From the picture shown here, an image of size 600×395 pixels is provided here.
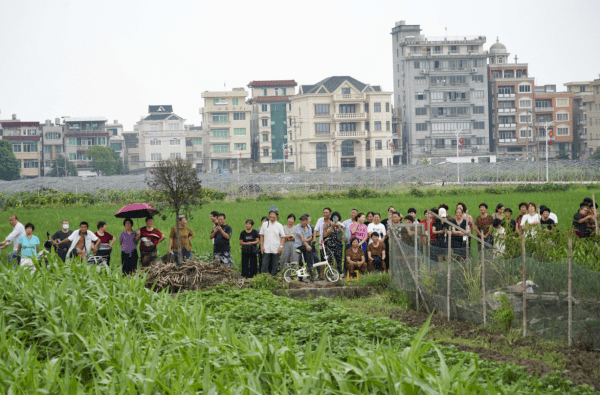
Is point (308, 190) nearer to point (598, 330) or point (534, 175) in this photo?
point (534, 175)

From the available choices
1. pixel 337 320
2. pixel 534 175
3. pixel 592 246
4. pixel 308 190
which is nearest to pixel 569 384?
pixel 337 320

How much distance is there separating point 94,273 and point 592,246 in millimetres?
8344

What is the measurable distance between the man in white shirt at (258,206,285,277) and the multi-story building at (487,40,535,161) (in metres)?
78.0

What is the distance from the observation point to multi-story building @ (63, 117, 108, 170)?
92.6 metres

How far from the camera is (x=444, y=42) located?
8706 centimetres

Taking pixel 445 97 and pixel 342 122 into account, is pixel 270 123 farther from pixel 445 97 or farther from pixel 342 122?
pixel 445 97

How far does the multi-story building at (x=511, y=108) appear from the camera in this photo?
8862 centimetres

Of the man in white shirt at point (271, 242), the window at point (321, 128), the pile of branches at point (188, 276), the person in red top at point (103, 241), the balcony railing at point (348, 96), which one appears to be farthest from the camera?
the window at point (321, 128)

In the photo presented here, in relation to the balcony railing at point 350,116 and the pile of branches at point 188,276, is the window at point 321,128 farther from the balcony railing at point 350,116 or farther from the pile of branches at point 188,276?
the pile of branches at point 188,276

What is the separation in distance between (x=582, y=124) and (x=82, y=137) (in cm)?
7122

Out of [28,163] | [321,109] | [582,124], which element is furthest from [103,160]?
[582,124]

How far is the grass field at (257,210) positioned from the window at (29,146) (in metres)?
58.4

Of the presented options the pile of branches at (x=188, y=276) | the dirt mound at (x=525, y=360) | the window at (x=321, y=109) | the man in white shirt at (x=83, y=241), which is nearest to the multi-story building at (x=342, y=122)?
the window at (x=321, y=109)

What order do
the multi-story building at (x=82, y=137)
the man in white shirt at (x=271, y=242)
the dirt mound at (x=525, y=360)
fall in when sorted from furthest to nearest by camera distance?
the multi-story building at (x=82, y=137)
the man in white shirt at (x=271, y=242)
the dirt mound at (x=525, y=360)
